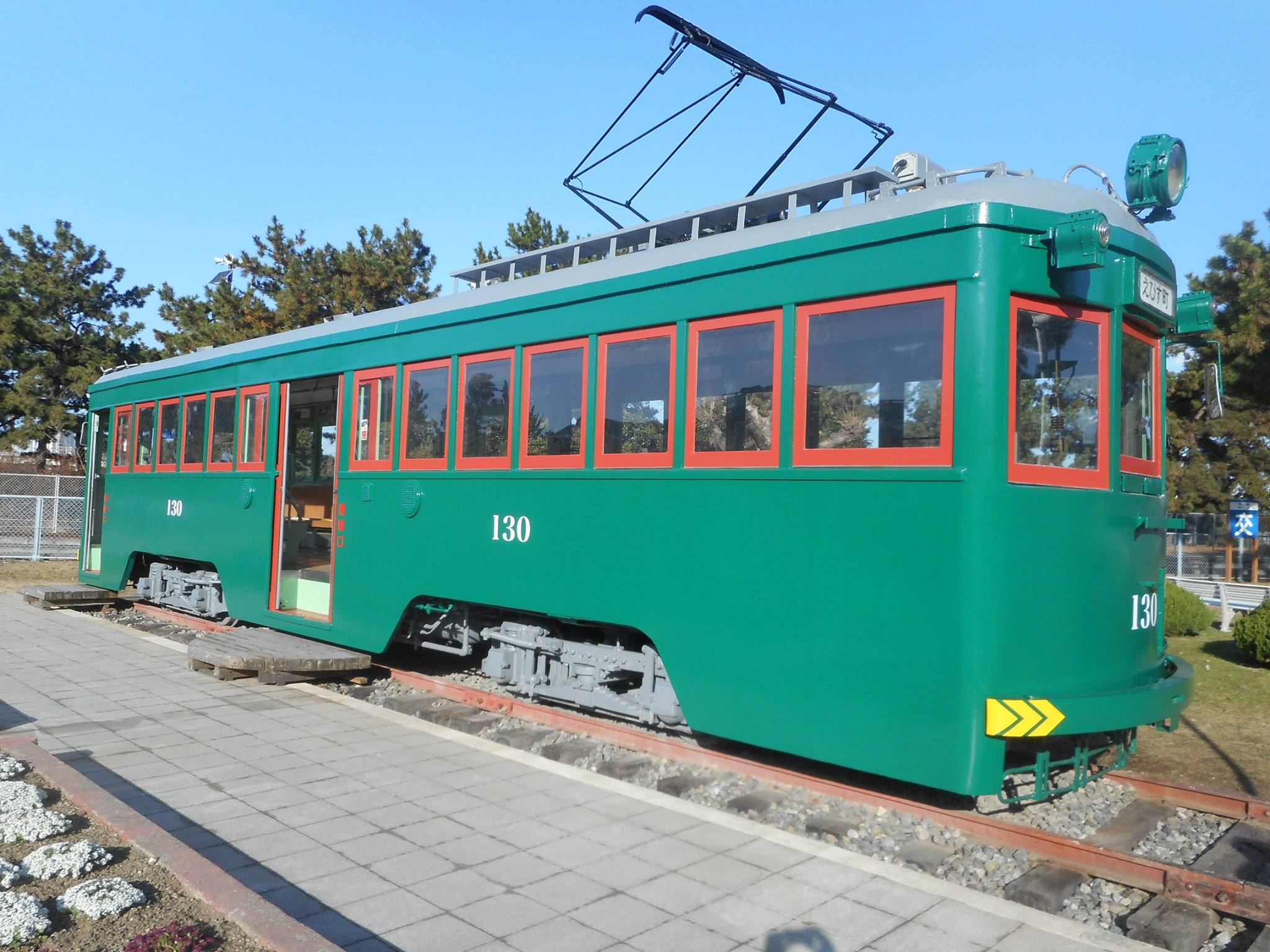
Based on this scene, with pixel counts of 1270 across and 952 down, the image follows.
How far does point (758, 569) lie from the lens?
520 cm

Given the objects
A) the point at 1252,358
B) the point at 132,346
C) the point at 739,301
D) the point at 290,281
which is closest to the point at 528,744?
the point at 739,301

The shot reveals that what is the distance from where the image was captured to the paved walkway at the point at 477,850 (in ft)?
12.4

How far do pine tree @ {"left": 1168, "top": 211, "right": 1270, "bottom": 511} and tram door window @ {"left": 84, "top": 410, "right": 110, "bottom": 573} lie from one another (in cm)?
1989

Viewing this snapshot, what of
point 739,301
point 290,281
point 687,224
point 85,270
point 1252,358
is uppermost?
point 85,270

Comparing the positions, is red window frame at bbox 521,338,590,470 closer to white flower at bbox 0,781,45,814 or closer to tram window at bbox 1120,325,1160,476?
tram window at bbox 1120,325,1160,476

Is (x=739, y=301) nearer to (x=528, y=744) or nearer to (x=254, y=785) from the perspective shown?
(x=528, y=744)

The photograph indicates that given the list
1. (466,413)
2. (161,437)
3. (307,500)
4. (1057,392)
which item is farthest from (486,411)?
(161,437)

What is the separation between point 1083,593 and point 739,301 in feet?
7.60

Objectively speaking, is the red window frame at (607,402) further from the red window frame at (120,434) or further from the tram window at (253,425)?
the red window frame at (120,434)

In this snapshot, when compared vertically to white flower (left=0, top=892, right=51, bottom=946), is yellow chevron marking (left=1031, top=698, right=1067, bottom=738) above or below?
above

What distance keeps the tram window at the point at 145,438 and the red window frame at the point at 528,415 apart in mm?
7136

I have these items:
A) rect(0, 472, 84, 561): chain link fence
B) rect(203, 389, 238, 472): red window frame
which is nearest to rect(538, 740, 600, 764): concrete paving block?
rect(203, 389, 238, 472): red window frame

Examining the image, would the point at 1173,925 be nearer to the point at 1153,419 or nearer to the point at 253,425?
the point at 1153,419

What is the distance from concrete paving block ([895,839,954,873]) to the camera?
4.45 metres
